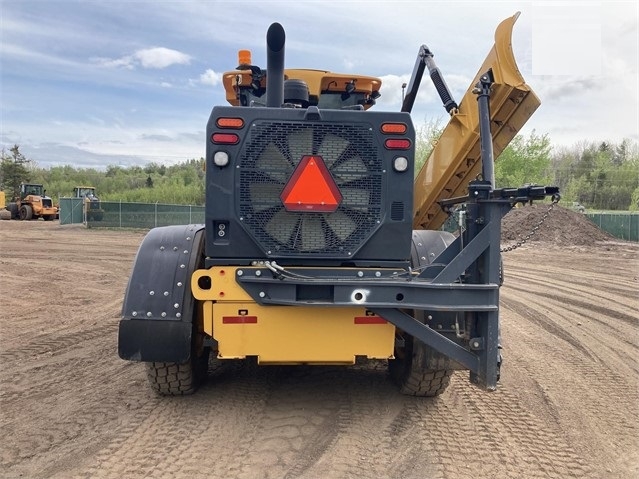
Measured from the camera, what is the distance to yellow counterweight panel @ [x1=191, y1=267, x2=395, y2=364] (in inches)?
149

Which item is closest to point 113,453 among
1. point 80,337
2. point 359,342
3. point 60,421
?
point 60,421

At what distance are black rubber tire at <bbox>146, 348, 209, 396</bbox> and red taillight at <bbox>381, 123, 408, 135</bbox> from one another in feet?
7.15

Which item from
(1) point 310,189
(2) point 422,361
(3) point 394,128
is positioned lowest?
(2) point 422,361

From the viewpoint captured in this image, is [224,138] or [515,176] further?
[515,176]

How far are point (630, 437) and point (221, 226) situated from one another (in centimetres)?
324

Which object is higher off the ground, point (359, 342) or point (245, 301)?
point (245, 301)

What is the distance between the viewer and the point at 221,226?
3.86 meters

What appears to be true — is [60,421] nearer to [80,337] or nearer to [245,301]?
[245,301]

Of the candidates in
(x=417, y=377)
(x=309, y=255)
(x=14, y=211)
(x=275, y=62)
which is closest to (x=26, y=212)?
(x=14, y=211)

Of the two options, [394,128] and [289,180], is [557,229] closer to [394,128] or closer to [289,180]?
[394,128]

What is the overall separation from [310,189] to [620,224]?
28374mm

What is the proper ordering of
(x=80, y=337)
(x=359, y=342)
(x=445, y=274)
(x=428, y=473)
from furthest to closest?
(x=80, y=337)
(x=359, y=342)
(x=445, y=274)
(x=428, y=473)

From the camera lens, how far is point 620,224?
27812 millimetres

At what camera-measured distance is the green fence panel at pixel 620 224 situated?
2697 centimetres
